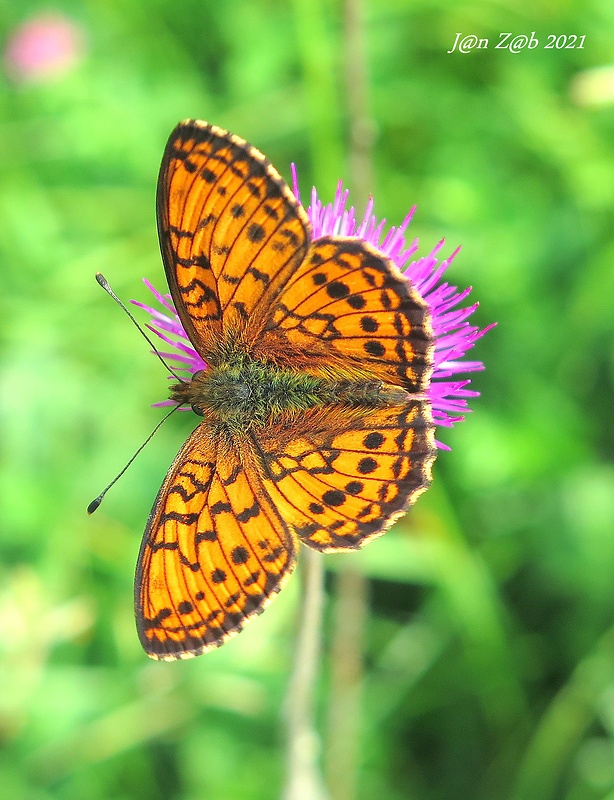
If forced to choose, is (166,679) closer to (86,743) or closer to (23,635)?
(86,743)

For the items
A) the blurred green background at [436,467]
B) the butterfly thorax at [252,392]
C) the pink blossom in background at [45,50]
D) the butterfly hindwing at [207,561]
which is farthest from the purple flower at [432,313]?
the pink blossom in background at [45,50]

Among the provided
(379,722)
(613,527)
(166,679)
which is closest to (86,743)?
(166,679)


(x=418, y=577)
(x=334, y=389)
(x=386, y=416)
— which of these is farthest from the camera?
(x=418, y=577)

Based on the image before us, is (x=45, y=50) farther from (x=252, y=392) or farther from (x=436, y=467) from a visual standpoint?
(x=252, y=392)

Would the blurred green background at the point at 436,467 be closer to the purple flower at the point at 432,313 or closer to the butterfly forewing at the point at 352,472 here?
the purple flower at the point at 432,313

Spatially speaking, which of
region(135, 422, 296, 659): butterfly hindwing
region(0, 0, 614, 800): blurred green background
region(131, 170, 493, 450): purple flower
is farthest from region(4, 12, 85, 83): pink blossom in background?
region(135, 422, 296, 659): butterfly hindwing

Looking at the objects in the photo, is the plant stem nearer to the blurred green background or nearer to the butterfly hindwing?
the butterfly hindwing

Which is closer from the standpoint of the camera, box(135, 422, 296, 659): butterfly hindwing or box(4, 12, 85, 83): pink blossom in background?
box(135, 422, 296, 659): butterfly hindwing
